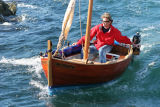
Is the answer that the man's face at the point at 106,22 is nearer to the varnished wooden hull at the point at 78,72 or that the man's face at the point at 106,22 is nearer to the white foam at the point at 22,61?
the varnished wooden hull at the point at 78,72

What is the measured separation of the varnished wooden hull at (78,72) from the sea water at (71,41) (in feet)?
1.84

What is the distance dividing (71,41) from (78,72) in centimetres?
728

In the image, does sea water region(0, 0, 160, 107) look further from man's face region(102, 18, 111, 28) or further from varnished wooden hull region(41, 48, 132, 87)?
man's face region(102, 18, 111, 28)

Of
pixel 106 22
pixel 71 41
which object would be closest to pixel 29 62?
pixel 71 41

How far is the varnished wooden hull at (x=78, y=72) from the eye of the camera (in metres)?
9.39

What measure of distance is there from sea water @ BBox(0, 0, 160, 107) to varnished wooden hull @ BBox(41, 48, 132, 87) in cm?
56

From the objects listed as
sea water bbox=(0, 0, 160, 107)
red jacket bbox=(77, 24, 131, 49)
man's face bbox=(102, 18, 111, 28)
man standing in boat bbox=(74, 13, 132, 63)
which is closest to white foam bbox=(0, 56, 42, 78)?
sea water bbox=(0, 0, 160, 107)

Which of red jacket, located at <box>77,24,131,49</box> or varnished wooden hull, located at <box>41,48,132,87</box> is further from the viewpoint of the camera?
red jacket, located at <box>77,24,131,49</box>

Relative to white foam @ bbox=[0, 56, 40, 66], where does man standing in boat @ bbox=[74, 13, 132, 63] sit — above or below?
above

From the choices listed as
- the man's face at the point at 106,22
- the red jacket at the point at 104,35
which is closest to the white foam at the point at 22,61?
the red jacket at the point at 104,35

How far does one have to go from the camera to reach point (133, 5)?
24734mm

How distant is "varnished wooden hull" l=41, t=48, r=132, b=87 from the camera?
30.8 feet

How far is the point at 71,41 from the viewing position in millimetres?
16766

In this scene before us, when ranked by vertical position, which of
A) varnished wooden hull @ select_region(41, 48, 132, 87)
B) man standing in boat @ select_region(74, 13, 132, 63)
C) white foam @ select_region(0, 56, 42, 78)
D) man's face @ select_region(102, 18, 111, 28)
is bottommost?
white foam @ select_region(0, 56, 42, 78)
